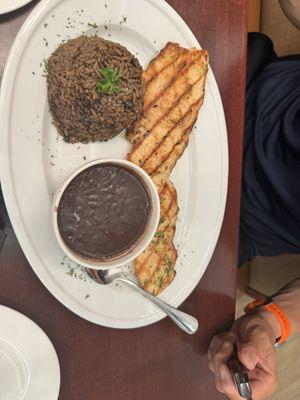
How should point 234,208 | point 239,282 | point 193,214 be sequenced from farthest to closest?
1. point 239,282
2. point 234,208
3. point 193,214

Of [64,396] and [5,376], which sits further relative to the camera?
[64,396]

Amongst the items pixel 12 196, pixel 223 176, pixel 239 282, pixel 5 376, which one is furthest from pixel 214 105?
pixel 239 282

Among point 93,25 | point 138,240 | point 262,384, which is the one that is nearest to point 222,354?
point 262,384

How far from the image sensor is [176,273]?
1204mm

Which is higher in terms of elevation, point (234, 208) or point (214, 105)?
point (214, 105)

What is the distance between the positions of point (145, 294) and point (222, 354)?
0.35 meters

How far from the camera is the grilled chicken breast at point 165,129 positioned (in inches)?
42.6

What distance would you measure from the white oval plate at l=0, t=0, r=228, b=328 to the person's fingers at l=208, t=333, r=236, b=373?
23 centimetres

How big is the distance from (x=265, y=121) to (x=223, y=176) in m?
0.38

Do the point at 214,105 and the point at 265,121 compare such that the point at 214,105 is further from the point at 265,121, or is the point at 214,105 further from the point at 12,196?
the point at 12,196

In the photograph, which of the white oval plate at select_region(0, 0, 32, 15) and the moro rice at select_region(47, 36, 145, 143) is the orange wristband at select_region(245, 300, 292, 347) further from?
the white oval plate at select_region(0, 0, 32, 15)

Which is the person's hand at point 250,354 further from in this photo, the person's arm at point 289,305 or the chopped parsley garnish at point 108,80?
the chopped parsley garnish at point 108,80

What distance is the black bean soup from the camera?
0.94 m

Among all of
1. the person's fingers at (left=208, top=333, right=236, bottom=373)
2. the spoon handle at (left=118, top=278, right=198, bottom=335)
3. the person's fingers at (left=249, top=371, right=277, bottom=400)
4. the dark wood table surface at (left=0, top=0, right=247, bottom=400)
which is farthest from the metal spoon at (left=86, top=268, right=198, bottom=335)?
the person's fingers at (left=249, top=371, right=277, bottom=400)
